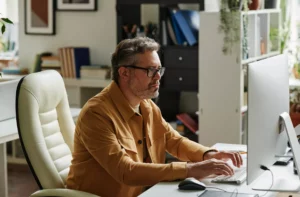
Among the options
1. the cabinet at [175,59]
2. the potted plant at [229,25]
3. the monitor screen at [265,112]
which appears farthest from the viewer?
the cabinet at [175,59]

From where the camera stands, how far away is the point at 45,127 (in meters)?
3.14

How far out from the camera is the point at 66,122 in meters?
3.32

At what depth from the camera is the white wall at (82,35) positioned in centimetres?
623

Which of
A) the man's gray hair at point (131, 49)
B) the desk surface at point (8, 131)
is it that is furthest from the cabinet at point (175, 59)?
the man's gray hair at point (131, 49)

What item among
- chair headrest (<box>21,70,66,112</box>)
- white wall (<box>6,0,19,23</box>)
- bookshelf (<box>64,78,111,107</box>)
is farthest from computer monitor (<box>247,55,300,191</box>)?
white wall (<box>6,0,19,23</box>)

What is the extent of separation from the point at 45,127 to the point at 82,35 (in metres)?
3.33

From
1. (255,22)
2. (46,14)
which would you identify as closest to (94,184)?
(255,22)

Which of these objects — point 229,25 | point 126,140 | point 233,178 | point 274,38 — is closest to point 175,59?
point 229,25

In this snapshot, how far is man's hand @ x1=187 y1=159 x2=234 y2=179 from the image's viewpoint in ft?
9.01

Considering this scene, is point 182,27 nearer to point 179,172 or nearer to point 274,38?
point 274,38

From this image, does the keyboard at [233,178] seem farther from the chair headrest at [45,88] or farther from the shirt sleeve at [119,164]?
the chair headrest at [45,88]

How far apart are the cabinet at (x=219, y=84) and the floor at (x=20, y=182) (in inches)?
55.8

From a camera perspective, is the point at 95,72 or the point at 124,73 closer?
the point at 124,73

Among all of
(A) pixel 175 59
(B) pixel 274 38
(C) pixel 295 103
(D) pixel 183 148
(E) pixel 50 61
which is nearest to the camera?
(D) pixel 183 148
